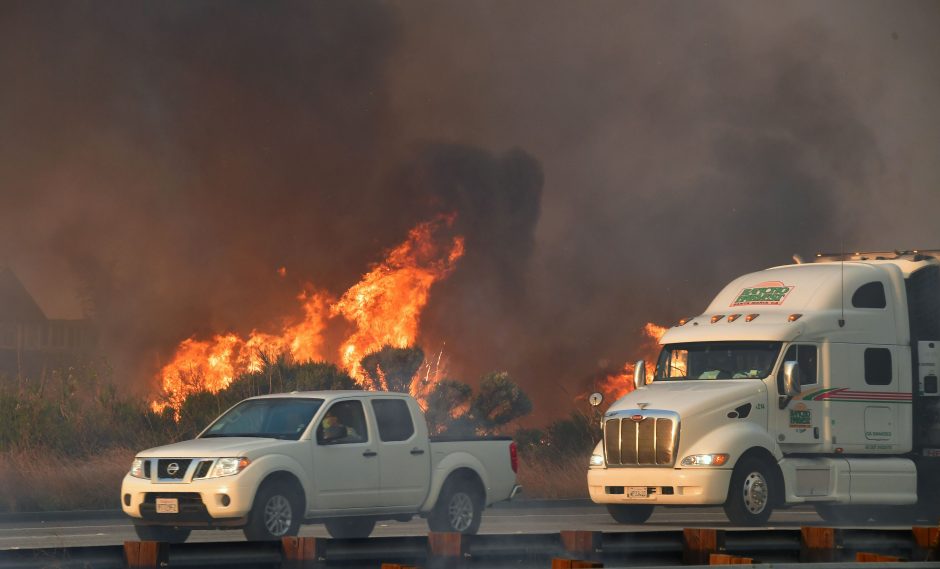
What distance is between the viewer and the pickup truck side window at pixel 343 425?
58.4 feet

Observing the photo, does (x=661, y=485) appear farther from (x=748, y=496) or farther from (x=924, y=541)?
(x=924, y=541)

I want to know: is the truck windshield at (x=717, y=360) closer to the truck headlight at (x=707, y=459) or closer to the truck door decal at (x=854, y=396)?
the truck door decal at (x=854, y=396)

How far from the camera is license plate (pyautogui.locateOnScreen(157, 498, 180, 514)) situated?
54.7ft

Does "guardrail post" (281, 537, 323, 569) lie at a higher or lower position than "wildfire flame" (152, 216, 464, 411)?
lower

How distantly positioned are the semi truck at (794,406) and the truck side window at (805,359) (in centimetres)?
2

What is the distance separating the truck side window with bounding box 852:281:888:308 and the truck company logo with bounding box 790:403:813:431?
1963mm

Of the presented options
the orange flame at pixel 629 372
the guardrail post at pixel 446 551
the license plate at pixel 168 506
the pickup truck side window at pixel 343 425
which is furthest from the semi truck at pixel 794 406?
the orange flame at pixel 629 372

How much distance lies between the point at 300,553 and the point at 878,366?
43.0 ft

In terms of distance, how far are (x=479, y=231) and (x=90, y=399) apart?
24585 millimetres

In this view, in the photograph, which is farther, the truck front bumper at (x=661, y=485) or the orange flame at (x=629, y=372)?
the orange flame at (x=629, y=372)

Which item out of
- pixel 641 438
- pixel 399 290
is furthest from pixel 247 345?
pixel 641 438

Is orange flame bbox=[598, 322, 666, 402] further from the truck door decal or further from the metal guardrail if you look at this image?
the metal guardrail

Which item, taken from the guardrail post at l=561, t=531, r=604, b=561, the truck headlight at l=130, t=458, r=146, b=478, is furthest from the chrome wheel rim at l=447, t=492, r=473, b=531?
the guardrail post at l=561, t=531, r=604, b=561

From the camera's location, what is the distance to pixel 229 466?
16.7 m
